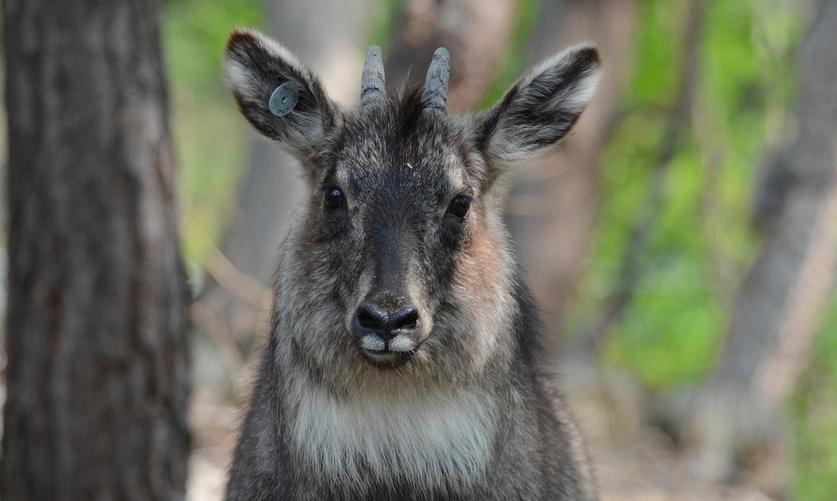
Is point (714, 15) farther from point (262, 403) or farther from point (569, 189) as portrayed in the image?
point (262, 403)

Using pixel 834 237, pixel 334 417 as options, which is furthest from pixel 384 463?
pixel 834 237

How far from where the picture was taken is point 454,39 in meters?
8.27

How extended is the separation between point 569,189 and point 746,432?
3.56m

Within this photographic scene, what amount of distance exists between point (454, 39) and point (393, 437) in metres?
4.10

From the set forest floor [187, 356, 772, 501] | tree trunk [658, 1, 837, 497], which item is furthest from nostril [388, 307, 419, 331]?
tree trunk [658, 1, 837, 497]

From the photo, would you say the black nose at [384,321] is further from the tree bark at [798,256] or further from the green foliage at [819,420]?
the green foliage at [819,420]

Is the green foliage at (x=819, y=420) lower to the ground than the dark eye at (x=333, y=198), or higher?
lower

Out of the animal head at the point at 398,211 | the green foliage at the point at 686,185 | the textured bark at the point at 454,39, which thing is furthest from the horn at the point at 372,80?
the green foliage at the point at 686,185

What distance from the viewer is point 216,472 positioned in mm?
9453

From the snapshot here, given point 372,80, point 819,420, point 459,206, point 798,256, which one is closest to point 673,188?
point 819,420

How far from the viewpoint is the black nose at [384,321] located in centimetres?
441

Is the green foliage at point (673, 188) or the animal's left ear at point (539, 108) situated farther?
the green foliage at point (673, 188)

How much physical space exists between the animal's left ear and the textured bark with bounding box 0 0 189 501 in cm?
186

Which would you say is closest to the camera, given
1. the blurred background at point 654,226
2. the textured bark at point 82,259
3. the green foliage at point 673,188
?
the textured bark at point 82,259
